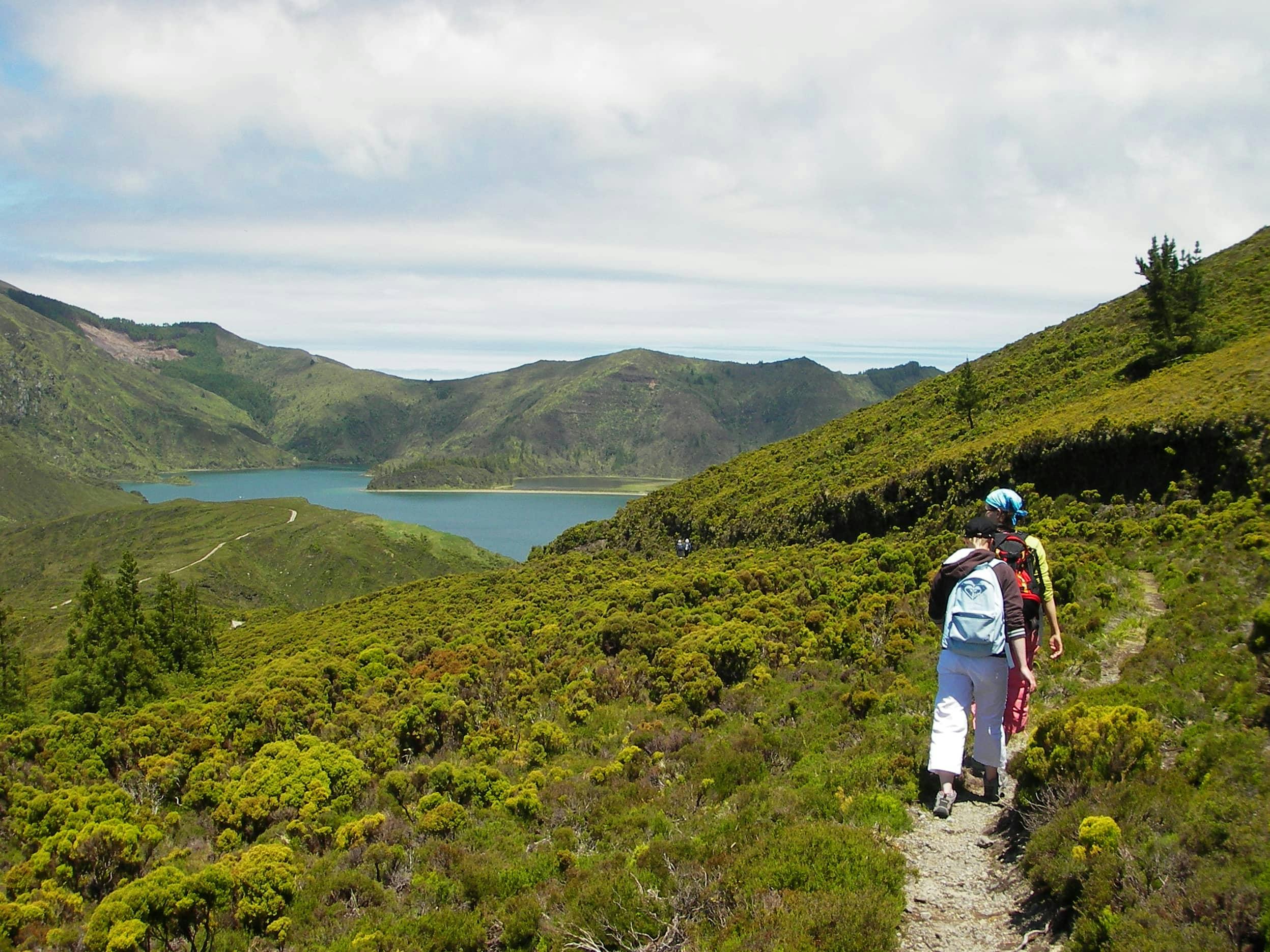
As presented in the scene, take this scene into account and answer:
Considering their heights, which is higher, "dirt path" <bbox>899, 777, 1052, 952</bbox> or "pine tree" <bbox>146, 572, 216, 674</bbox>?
"dirt path" <bbox>899, 777, 1052, 952</bbox>

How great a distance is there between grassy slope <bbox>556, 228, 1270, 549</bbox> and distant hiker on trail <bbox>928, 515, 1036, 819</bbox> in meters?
18.5

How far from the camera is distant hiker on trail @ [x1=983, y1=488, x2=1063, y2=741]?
22.2 ft

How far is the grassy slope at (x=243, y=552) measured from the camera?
13275 centimetres

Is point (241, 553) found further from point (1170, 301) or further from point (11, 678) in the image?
point (1170, 301)

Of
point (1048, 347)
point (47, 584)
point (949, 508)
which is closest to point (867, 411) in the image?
point (1048, 347)

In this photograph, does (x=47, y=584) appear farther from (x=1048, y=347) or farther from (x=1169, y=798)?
(x=1169, y=798)

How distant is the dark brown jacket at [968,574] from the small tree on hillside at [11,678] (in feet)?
149

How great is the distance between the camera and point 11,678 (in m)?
42.1

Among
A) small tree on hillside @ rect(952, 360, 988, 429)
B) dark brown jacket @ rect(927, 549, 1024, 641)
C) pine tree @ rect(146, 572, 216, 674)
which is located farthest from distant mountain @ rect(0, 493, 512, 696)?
dark brown jacket @ rect(927, 549, 1024, 641)

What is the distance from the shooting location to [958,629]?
21.5ft

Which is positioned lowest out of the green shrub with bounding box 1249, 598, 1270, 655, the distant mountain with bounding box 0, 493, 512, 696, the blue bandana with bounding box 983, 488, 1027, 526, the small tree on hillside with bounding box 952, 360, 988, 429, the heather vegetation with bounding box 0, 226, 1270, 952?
the distant mountain with bounding box 0, 493, 512, 696

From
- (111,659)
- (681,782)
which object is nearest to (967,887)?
(681,782)

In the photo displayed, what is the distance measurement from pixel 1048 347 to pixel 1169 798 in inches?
2280

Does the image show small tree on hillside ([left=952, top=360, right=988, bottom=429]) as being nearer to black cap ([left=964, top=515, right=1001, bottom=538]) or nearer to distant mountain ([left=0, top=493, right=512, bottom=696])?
black cap ([left=964, top=515, right=1001, bottom=538])
